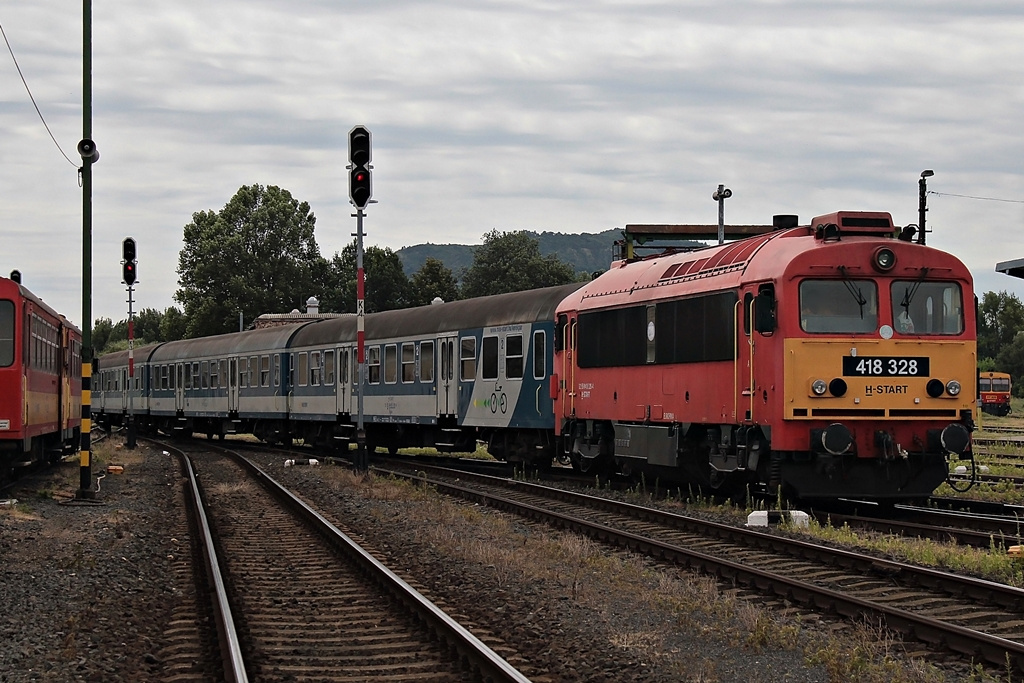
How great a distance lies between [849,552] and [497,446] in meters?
13.4

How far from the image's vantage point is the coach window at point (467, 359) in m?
25.1

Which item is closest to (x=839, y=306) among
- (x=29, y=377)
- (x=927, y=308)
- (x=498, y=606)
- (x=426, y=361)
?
(x=927, y=308)

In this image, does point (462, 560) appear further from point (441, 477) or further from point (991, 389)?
point (991, 389)

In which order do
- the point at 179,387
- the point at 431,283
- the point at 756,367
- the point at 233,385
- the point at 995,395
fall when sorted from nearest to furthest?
the point at 756,367, the point at 233,385, the point at 179,387, the point at 995,395, the point at 431,283

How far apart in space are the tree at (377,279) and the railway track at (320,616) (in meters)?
87.4

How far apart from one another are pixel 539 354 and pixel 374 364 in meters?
8.58

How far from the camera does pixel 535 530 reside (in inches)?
571

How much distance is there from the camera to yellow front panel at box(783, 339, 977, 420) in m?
14.4

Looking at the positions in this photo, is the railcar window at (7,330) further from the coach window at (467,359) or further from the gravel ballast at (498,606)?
the coach window at (467,359)

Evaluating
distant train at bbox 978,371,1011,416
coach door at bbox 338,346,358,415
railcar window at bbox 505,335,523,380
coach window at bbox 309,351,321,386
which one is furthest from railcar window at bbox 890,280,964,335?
distant train at bbox 978,371,1011,416

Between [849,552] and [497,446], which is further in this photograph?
[497,446]

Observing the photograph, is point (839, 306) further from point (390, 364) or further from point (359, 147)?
point (390, 364)

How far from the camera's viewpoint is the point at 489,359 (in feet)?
79.9

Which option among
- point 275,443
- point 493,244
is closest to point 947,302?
point 275,443
